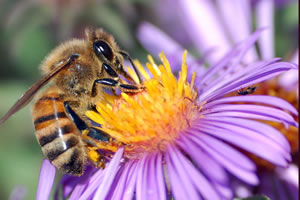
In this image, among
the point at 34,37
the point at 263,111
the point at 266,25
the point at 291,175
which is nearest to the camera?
the point at 263,111

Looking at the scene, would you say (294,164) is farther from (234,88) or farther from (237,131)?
(237,131)

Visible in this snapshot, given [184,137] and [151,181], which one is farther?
[184,137]

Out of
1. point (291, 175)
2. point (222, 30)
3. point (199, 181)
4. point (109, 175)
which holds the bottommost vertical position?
point (291, 175)

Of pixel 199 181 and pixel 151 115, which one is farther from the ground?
pixel 151 115

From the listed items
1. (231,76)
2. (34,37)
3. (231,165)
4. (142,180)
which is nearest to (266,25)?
(231,76)

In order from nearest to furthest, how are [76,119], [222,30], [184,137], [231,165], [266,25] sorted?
[231,165]
[184,137]
[76,119]
[266,25]
[222,30]

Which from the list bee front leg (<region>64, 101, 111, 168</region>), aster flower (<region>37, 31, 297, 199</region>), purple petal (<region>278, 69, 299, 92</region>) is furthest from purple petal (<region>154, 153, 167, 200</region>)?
purple petal (<region>278, 69, 299, 92</region>)

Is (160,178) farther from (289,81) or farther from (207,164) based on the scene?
(289,81)
